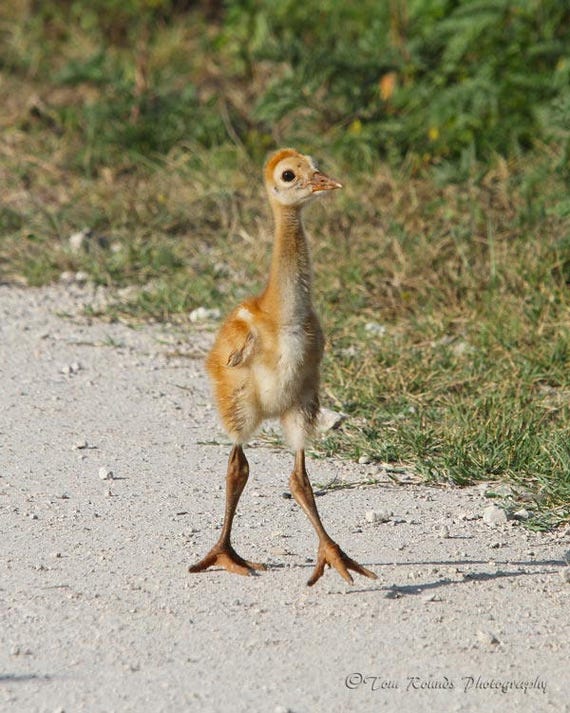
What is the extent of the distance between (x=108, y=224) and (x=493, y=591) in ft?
14.7

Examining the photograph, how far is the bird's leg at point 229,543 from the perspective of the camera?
14.5 feet

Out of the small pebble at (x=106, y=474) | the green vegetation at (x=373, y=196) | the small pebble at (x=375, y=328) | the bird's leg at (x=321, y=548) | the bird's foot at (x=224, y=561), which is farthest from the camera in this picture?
the small pebble at (x=375, y=328)

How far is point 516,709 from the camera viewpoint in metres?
3.62

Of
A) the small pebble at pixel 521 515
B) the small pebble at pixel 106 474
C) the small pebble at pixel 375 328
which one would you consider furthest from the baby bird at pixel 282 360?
the small pebble at pixel 375 328

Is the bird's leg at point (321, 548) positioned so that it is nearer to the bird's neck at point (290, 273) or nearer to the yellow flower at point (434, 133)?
the bird's neck at point (290, 273)

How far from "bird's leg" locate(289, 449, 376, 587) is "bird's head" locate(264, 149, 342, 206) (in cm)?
84

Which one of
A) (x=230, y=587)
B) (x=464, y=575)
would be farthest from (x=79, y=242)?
(x=464, y=575)

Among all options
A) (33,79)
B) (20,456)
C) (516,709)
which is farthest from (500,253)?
(33,79)

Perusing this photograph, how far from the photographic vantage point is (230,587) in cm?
434

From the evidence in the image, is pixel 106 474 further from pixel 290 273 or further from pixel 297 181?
pixel 297 181

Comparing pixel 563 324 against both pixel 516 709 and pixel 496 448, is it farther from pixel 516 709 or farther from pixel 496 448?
pixel 516 709

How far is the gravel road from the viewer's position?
372 cm

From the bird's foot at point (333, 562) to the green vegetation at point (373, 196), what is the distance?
2.90 feet
